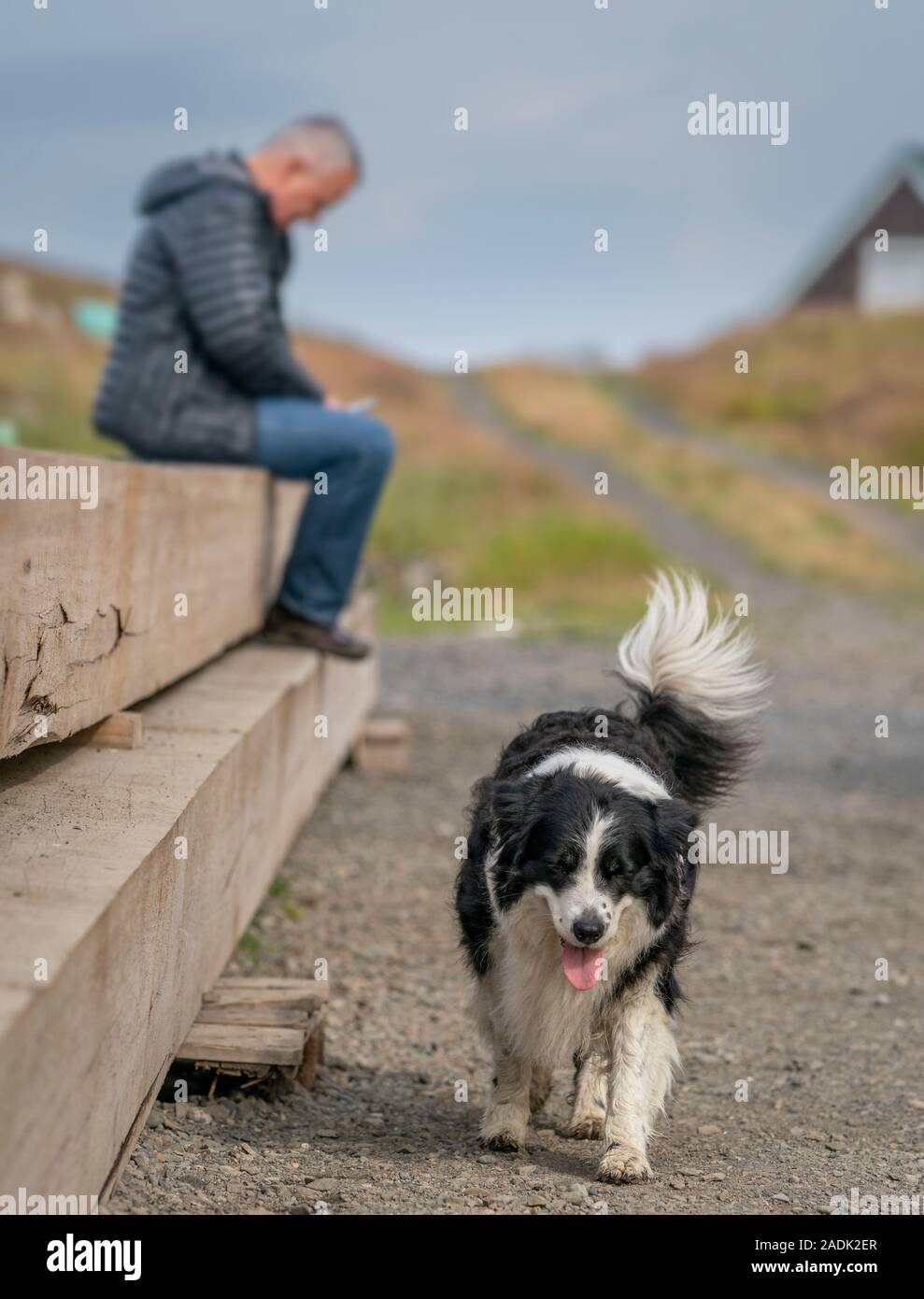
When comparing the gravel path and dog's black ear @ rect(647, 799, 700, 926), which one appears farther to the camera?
dog's black ear @ rect(647, 799, 700, 926)

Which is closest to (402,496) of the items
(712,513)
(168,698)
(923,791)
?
(712,513)

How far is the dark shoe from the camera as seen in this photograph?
7.83 meters

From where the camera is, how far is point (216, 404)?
7.27 m

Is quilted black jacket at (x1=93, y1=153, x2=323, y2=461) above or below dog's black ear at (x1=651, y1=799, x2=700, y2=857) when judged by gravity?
above

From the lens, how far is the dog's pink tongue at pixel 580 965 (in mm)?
4359

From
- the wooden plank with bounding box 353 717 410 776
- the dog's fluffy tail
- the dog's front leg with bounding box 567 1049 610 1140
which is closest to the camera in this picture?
the dog's front leg with bounding box 567 1049 610 1140

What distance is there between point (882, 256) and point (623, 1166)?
63.6 meters

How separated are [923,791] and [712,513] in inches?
805

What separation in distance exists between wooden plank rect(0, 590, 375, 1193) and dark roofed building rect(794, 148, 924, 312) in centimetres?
6016

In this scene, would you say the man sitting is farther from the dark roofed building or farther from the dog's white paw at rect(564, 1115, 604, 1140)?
the dark roofed building
